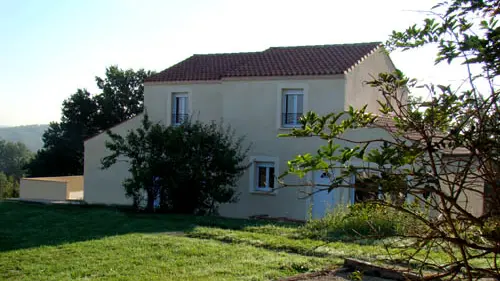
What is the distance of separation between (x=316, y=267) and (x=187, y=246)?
290cm

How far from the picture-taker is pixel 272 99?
22422mm

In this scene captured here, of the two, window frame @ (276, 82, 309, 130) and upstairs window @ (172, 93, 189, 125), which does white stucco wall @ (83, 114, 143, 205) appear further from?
window frame @ (276, 82, 309, 130)

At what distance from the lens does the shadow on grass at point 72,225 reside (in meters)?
11.6

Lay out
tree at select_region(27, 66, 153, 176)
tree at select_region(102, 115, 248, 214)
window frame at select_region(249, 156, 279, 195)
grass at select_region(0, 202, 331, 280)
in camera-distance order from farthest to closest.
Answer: tree at select_region(27, 66, 153, 176) < window frame at select_region(249, 156, 279, 195) < tree at select_region(102, 115, 248, 214) < grass at select_region(0, 202, 331, 280)

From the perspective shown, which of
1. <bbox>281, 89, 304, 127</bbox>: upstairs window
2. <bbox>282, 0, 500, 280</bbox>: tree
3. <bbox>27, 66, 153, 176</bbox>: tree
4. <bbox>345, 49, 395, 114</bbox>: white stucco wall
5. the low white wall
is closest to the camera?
<bbox>282, 0, 500, 280</bbox>: tree

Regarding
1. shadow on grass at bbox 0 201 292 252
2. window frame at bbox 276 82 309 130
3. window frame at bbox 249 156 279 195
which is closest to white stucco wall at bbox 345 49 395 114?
window frame at bbox 276 82 309 130

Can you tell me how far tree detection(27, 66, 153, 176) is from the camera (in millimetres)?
45719

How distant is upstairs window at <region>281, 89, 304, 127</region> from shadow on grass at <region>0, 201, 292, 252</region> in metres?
7.74

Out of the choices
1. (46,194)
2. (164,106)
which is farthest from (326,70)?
(46,194)

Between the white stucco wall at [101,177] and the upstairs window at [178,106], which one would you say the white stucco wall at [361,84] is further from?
the white stucco wall at [101,177]

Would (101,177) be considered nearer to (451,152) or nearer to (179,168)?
(179,168)

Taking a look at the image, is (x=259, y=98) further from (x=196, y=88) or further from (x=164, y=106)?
(x=164, y=106)

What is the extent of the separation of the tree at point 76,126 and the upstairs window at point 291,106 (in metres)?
26.6

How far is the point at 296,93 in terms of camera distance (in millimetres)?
22125
